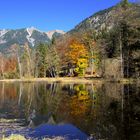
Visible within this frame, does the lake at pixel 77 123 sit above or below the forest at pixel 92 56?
below

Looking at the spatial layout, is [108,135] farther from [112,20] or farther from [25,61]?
[25,61]

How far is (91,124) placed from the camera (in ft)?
88.7

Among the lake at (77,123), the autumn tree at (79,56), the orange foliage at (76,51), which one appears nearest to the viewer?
the lake at (77,123)

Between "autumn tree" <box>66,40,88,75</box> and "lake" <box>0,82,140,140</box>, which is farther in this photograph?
"autumn tree" <box>66,40,88,75</box>

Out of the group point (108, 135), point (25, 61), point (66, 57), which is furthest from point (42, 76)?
point (108, 135)

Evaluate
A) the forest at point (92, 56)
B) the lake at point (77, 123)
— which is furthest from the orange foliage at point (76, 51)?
the lake at point (77, 123)

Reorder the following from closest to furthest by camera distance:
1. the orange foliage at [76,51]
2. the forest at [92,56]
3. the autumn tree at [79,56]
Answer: the forest at [92,56], the autumn tree at [79,56], the orange foliage at [76,51]

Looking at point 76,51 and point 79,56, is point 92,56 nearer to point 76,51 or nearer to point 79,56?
point 79,56

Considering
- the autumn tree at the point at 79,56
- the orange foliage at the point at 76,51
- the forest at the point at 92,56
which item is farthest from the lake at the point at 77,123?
the orange foliage at the point at 76,51

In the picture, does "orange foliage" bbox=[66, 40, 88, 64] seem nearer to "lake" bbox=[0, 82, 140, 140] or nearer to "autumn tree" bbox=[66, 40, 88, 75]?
"autumn tree" bbox=[66, 40, 88, 75]

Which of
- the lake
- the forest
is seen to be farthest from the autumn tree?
the lake

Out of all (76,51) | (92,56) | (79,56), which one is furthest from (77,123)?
(92,56)

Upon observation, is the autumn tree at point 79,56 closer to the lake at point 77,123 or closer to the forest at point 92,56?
the forest at point 92,56

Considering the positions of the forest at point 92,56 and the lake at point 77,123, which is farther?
the forest at point 92,56
